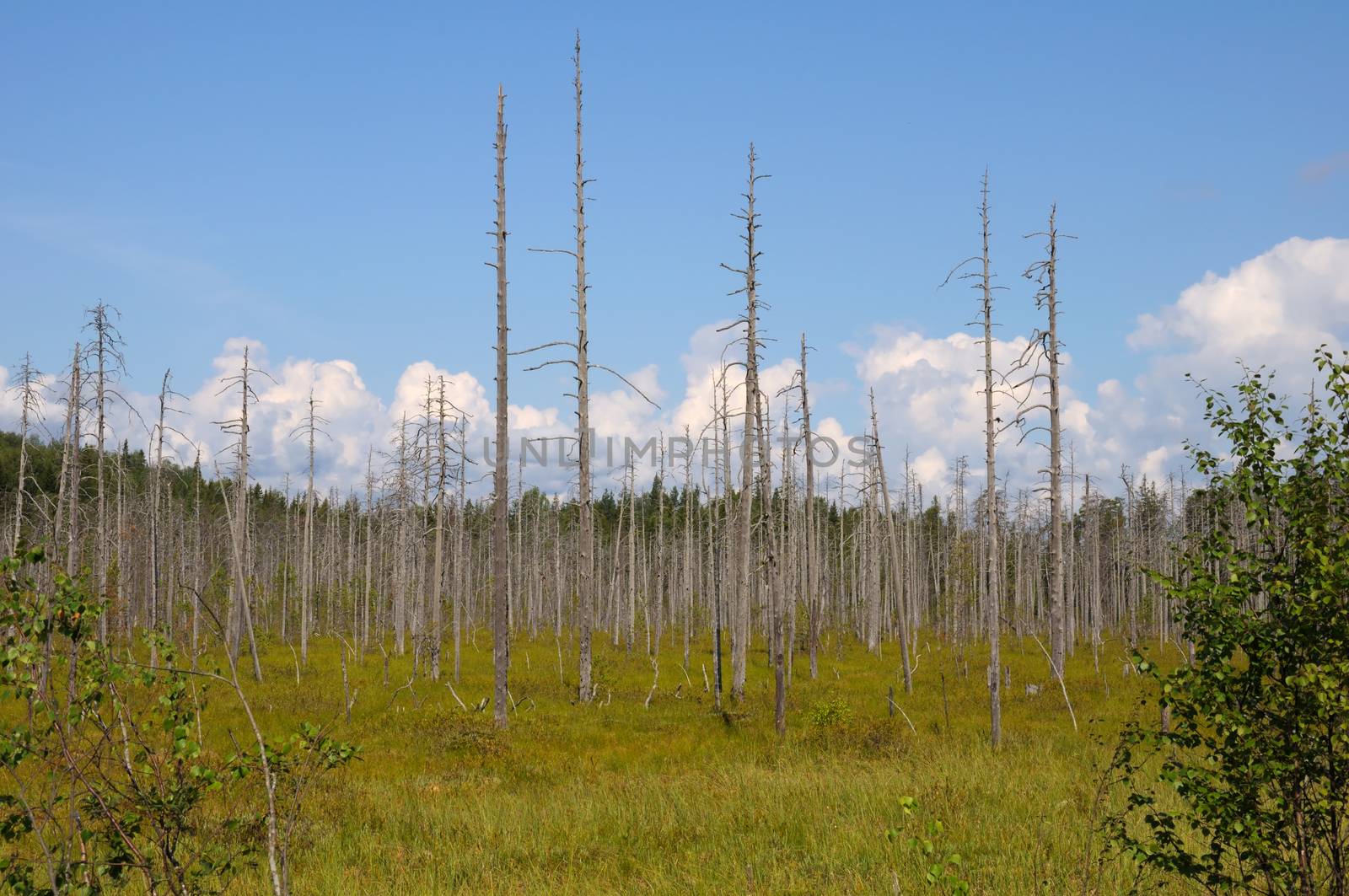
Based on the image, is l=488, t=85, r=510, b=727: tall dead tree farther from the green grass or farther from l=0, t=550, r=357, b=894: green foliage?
l=0, t=550, r=357, b=894: green foliage

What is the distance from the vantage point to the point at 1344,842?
5.30 metres

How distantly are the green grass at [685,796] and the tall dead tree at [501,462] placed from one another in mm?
1068

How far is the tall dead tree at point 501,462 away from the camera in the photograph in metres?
17.7

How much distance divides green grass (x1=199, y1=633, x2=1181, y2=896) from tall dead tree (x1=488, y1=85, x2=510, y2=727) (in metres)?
1.07

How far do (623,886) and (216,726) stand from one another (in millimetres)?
13377

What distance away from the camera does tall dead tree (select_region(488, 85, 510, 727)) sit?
57.9 feet

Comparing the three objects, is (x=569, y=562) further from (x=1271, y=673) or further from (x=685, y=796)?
(x=1271, y=673)

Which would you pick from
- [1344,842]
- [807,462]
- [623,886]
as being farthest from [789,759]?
[807,462]

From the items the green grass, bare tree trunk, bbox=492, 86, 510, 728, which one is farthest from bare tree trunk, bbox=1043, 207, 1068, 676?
bare tree trunk, bbox=492, 86, 510, 728

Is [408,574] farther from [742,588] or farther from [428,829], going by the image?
[428,829]

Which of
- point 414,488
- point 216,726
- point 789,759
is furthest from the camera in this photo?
point 414,488

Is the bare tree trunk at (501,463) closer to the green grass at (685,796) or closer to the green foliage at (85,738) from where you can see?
the green grass at (685,796)

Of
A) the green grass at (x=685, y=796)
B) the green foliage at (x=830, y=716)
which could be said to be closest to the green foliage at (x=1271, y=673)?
the green grass at (x=685, y=796)

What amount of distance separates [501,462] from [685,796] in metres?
8.92
